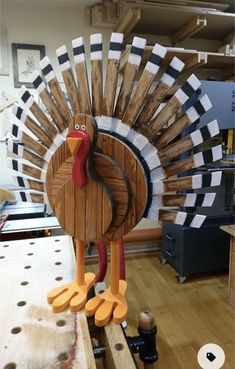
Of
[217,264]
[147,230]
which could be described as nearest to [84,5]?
[147,230]

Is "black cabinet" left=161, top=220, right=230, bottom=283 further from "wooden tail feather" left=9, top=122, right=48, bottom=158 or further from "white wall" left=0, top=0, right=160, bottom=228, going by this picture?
"wooden tail feather" left=9, top=122, right=48, bottom=158

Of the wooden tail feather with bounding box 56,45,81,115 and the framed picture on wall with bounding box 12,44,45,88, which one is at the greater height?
the framed picture on wall with bounding box 12,44,45,88

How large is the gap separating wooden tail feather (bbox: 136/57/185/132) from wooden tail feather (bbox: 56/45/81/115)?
0.12 m

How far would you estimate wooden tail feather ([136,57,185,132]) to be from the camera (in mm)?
467

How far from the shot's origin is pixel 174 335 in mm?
1409

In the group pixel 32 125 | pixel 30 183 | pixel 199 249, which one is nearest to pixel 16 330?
pixel 30 183

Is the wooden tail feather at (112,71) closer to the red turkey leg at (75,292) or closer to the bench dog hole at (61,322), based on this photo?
the red turkey leg at (75,292)

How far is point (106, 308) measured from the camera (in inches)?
21.2

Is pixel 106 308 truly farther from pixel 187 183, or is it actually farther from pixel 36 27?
pixel 36 27

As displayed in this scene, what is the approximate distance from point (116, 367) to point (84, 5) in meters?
2.27

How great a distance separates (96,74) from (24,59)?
5.71 ft

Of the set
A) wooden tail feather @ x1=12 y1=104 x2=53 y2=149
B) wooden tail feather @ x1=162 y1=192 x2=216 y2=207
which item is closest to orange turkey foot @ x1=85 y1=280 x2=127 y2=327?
wooden tail feather @ x1=162 y1=192 x2=216 y2=207

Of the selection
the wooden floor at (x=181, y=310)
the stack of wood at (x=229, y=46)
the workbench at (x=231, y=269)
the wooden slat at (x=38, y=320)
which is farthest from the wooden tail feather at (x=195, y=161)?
the stack of wood at (x=229, y=46)

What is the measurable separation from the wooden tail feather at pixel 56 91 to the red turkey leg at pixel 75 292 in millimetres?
259
